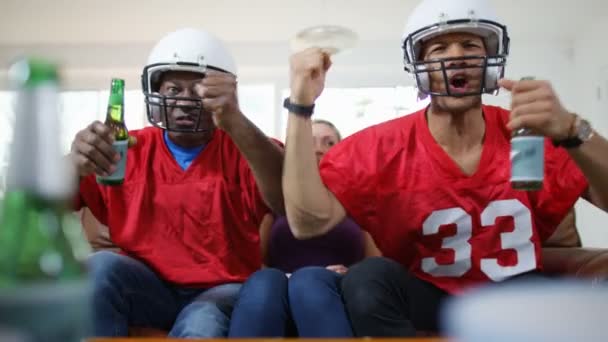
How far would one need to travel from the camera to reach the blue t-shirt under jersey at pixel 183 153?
1492mm

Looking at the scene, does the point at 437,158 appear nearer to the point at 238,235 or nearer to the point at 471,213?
the point at 471,213

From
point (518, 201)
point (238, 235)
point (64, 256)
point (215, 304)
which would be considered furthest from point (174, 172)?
point (64, 256)

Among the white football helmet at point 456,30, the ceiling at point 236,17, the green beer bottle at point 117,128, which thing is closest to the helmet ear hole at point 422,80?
the white football helmet at point 456,30

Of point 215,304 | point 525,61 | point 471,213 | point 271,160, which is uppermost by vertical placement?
point 525,61

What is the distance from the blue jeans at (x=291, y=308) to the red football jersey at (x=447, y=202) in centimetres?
20

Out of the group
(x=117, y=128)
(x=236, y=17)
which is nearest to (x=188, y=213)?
(x=117, y=128)

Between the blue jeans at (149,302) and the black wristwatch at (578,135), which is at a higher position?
the black wristwatch at (578,135)

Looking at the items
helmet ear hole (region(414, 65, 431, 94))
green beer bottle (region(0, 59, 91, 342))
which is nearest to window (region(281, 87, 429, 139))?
helmet ear hole (region(414, 65, 431, 94))

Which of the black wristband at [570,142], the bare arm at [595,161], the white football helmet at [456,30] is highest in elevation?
the white football helmet at [456,30]

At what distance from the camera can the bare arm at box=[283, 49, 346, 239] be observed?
118 centimetres

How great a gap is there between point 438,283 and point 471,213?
164mm

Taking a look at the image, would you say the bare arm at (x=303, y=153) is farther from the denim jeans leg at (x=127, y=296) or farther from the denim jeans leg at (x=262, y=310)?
the denim jeans leg at (x=127, y=296)

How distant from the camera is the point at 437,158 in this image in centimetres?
129

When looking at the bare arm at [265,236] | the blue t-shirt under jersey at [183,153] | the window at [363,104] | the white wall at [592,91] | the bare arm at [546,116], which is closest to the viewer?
the bare arm at [546,116]
